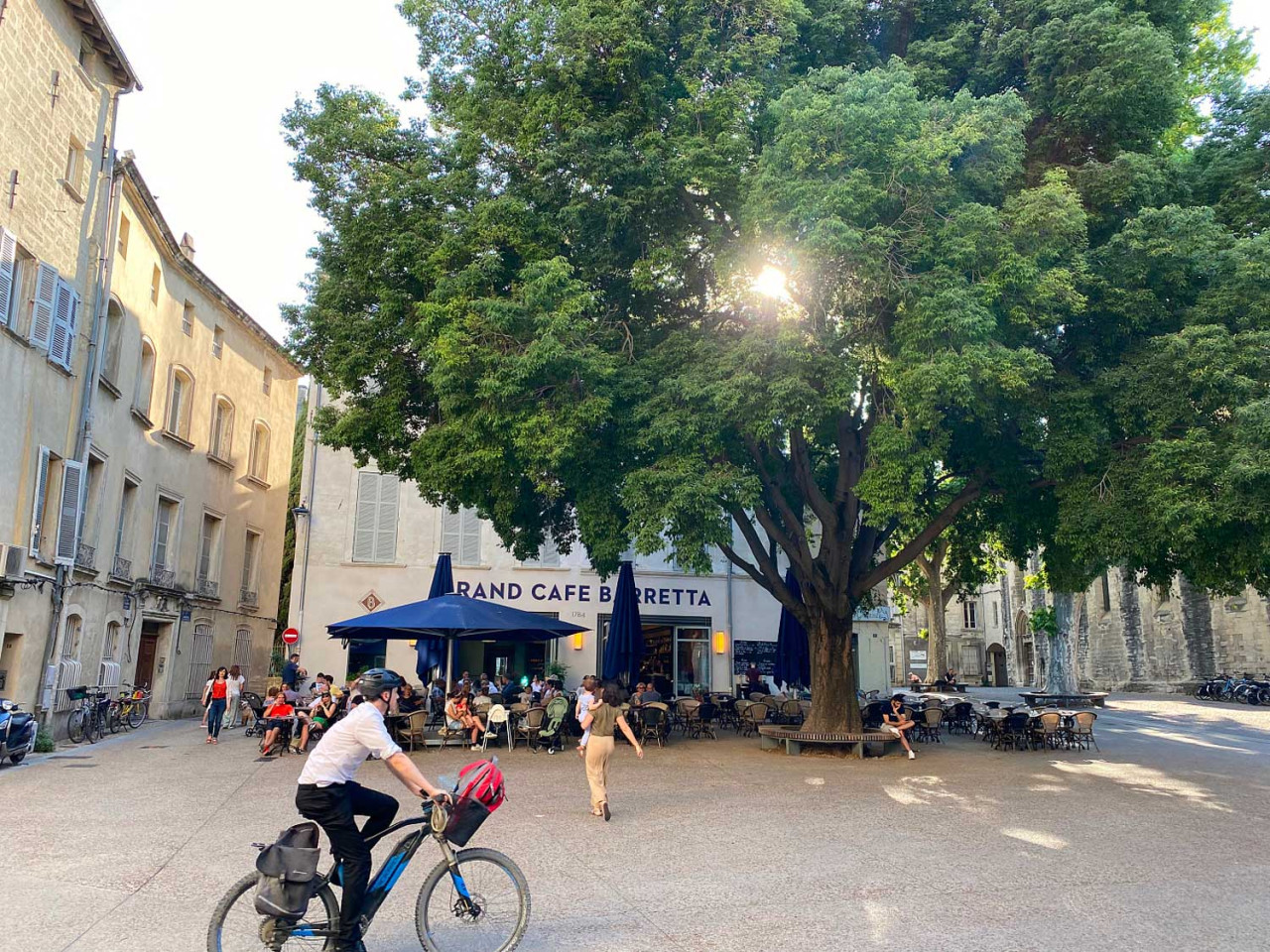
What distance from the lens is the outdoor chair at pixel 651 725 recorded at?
16562 millimetres

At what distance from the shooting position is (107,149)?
59.2ft

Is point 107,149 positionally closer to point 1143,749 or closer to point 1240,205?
point 1240,205

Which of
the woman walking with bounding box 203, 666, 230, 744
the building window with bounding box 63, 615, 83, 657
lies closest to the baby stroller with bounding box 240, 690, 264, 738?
the woman walking with bounding box 203, 666, 230, 744

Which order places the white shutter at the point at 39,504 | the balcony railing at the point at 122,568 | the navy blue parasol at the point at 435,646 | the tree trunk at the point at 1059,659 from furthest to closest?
the tree trunk at the point at 1059,659 → the balcony railing at the point at 122,568 → the navy blue parasol at the point at 435,646 → the white shutter at the point at 39,504

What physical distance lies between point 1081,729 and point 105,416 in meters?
19.1

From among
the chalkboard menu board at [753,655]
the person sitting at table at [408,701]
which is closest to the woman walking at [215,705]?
the person sitting at table at [408,701]

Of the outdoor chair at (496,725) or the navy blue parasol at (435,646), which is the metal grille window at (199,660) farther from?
the outdoor chair at (496,725)

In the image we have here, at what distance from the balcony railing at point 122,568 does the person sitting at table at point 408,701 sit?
22.9 feet

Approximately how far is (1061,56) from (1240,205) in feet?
11.1

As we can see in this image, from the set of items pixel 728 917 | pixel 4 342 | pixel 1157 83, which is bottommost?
pixel 728 917

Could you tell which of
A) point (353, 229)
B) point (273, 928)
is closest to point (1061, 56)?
point (353, 229)

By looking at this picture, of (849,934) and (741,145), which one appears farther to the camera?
(741,145)

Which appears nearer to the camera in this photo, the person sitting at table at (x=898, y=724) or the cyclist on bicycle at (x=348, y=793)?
the cyclist on bicycle at (x=348, y=793)

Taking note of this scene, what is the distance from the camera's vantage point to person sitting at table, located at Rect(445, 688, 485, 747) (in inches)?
614
